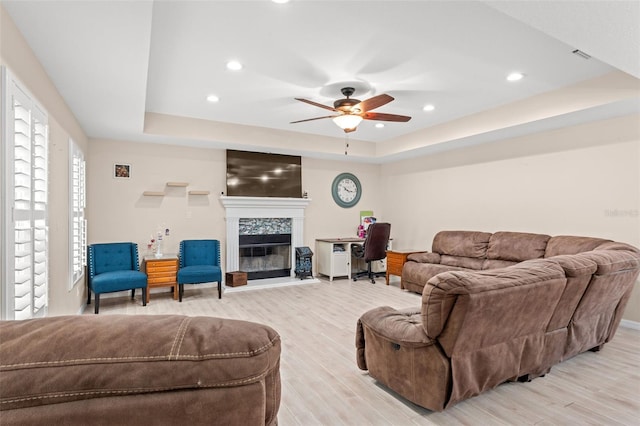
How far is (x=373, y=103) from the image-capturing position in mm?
3863

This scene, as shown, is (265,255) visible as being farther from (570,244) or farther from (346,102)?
(570,244)

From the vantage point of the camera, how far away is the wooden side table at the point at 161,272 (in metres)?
4.94

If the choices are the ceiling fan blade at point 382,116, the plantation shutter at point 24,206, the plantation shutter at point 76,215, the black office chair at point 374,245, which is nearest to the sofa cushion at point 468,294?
the plantation shutter at point 24,206

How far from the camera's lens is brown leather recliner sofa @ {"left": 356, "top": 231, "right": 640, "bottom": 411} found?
2.03m

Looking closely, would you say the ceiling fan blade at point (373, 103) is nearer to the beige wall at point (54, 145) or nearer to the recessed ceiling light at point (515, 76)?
the recessed ceiling light at point (515, 76)

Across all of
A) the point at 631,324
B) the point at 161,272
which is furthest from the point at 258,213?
the point at 631,324

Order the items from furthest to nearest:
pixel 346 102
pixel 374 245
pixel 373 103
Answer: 1. pixel 374 245
2. pixel 346 102
3. pixel 373 103

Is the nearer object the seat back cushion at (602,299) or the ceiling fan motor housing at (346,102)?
the seat back cushion at (602,299)

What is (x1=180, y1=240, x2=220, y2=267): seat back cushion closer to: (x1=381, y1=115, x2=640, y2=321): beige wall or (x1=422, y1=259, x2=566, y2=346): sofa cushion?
(x1=381, y1=115, x2=640, y2=321): beige wall

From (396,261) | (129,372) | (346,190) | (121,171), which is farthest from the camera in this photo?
(346,190)

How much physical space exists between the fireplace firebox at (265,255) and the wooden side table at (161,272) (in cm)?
143

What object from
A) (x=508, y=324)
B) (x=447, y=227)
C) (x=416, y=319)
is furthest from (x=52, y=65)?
(x=447, y=227)

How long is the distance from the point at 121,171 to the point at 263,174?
2.24m

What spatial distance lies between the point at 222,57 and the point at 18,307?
2.48m
